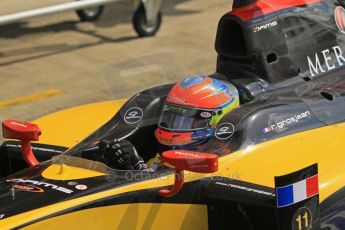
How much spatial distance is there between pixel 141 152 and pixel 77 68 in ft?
13.8

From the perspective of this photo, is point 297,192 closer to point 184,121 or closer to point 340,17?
point 184,121

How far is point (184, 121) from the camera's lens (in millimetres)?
→ 4133

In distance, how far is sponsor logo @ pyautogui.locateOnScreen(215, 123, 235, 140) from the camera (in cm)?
412

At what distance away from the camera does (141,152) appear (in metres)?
4.59

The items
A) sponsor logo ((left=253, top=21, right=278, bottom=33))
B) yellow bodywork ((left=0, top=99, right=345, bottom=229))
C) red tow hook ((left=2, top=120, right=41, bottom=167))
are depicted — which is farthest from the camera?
sponsor logo ((left=253, top=21, right=278, bottom=33))

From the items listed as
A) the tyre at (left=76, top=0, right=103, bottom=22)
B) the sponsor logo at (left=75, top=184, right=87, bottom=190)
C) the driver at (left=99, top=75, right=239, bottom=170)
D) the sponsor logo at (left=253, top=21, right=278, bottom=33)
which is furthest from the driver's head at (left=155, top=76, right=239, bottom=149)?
the tyre at (left=76, top=0, right=103, bottom=22)

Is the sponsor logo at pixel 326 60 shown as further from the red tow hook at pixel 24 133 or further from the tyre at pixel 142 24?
the tyre at pixel 142 24

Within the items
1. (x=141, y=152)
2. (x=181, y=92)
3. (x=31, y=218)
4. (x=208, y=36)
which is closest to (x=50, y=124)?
(x=141, y=152)

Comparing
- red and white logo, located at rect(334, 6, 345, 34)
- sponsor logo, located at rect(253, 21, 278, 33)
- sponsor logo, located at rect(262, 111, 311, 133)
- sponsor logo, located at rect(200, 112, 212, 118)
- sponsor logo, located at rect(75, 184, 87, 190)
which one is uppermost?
sponsor logo, located at rect(253, 21, 278, 33)

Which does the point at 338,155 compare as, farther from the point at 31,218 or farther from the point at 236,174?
the point at 31,218

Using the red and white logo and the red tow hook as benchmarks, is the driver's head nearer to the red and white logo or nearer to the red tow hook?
the red tow hook

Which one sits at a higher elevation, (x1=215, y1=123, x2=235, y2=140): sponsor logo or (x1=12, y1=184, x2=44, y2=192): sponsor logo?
(x1=215, y1=123, x2=235, y2=140): sponsor logo

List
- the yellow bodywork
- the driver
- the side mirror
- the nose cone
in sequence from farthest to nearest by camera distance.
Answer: the nose cone < the driver < the yellow bodywork < the side mirror

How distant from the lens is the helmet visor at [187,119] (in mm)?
4129
